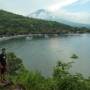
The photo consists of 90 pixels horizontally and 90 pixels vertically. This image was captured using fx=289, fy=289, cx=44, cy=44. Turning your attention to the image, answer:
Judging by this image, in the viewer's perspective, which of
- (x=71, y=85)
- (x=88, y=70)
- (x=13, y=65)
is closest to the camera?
(x=71, y=85)

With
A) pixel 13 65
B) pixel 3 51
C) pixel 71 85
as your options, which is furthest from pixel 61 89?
pixel 13 65

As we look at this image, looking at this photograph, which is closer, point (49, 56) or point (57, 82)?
point (57, 82)

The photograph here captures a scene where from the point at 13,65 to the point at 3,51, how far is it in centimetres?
2701

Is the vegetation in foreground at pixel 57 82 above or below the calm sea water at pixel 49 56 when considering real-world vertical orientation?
above

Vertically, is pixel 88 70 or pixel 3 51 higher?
pixel 3 51

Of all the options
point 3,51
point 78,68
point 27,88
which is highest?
point 3,51

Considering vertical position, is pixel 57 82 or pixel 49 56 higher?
pixel 57 82

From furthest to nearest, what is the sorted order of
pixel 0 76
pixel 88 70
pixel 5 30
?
pixel 5 30 → pixel 88 70 → pixel 0 76

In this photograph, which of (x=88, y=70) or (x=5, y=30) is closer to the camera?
(x=88, y=70)

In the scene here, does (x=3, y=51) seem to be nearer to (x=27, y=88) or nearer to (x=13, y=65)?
(x=27, y=88)

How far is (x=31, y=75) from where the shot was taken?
15898 millimetres

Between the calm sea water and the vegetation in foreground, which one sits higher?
the vegetation in foreground

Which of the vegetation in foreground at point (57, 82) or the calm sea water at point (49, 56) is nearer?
the vegetation in foreground at point (57, 82)

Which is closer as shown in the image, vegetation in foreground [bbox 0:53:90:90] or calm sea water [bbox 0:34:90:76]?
vegetation in foreground [bbox 0:53:90:90]
